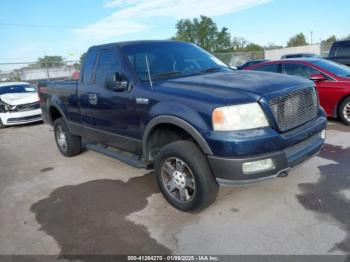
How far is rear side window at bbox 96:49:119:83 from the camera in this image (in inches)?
176

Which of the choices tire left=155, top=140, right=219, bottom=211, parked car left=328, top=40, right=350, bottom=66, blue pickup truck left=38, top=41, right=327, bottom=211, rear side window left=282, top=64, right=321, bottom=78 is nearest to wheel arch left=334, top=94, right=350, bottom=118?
rear side window left=282, top=64, right=321, bottom=78

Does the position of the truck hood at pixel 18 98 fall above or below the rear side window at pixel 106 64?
below

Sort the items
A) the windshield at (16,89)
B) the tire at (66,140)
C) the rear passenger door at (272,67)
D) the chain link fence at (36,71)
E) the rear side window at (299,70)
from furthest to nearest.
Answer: the chain link fence at (36,71), the windshield at (16,89), the rear passenger door at (272,67), the rear side window at (299,70), the tire at (66,140)

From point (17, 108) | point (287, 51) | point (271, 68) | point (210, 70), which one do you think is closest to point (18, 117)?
point (17, 108)

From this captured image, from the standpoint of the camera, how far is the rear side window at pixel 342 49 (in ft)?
33.8

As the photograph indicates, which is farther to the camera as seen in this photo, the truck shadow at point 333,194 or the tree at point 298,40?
the tree at point 298,40

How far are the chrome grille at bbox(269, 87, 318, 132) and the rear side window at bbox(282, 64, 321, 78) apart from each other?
3.85 m

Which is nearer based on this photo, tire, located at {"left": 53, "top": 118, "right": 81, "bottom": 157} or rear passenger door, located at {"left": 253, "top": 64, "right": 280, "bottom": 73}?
tire, located at {"left": 53, "top": 118, "right": 81, "bottom": 157}

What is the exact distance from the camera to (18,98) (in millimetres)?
10281

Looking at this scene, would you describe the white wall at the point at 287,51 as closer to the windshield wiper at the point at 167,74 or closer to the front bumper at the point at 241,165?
the windshield wiper at the point at 167,74

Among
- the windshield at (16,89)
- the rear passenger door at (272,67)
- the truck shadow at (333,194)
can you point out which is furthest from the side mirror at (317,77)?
the windshield at (16,89)

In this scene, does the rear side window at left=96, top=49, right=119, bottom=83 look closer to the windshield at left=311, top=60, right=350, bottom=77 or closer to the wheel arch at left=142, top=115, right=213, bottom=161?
the wheel arch at left=142, top=115, right=213, bottom=161

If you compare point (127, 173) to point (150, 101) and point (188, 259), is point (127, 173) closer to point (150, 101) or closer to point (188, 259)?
point (150, 101)

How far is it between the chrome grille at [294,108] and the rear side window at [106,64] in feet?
7.32
